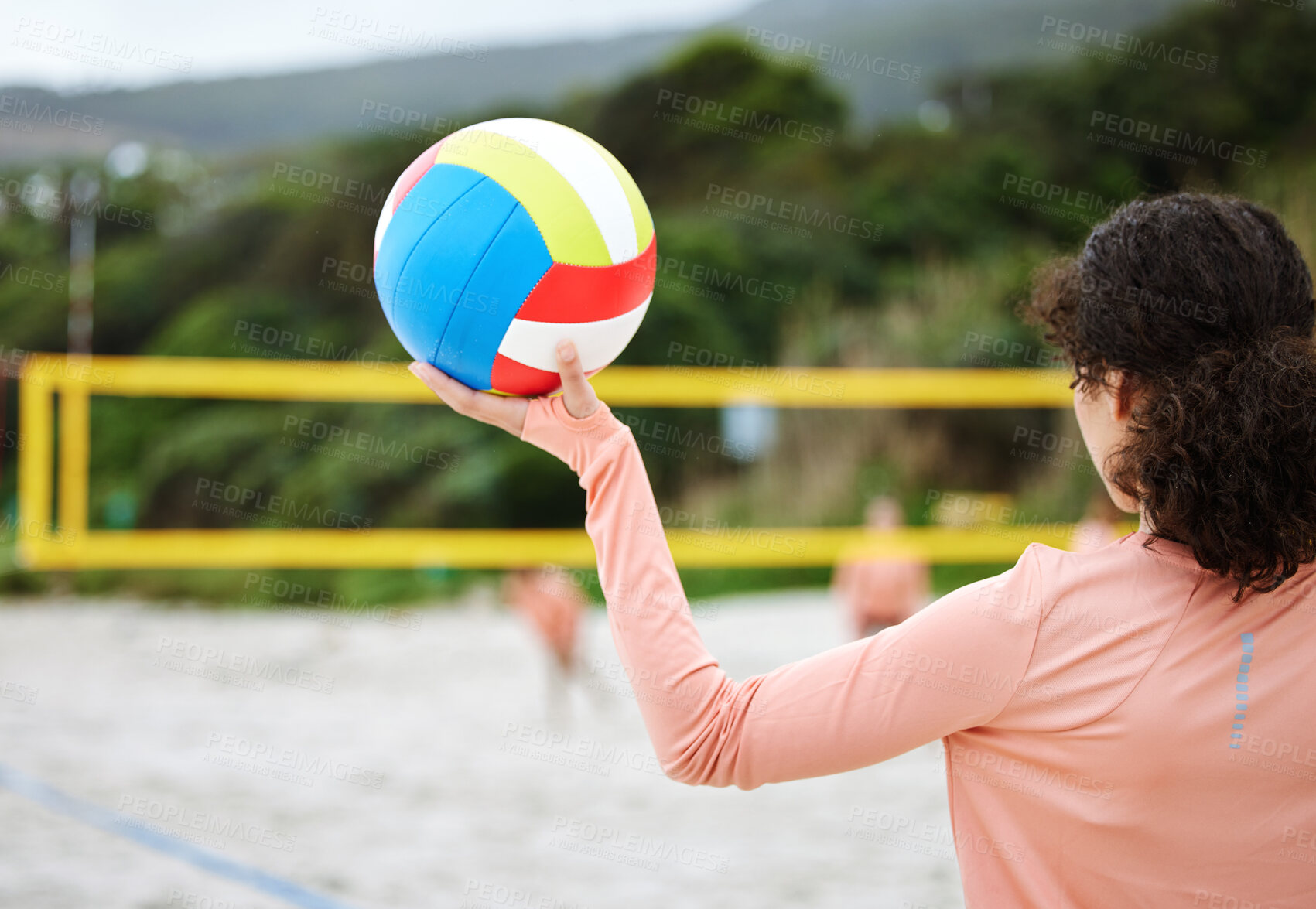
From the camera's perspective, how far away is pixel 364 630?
691 cm

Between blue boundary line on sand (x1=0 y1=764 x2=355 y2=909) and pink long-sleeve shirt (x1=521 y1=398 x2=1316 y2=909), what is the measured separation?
2307mm

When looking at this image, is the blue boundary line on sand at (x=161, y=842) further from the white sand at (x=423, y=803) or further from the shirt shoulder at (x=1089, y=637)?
the shirt shoulder at (x=1089, y=637)

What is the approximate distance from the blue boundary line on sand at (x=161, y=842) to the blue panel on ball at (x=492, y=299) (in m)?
2.07

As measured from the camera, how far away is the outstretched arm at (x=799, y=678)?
28.5 inches

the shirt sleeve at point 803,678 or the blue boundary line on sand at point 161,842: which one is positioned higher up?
the shirt sleeve at point 803,678

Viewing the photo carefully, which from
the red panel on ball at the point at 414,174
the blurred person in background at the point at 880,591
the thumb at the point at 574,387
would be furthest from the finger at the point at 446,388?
the blurred person in background at the point at 880,591

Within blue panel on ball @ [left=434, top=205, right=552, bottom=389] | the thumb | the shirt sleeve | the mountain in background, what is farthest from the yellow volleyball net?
the mountain in background

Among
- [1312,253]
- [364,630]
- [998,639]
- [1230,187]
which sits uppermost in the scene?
[1230,187]

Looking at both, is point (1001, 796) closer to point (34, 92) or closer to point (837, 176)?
point (34, 92)

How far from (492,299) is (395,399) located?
18.8ft

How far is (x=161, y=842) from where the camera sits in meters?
3.06

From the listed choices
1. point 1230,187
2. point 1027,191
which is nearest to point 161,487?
point 1027,191

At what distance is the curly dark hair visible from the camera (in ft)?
2.38

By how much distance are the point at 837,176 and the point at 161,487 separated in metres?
8.39
